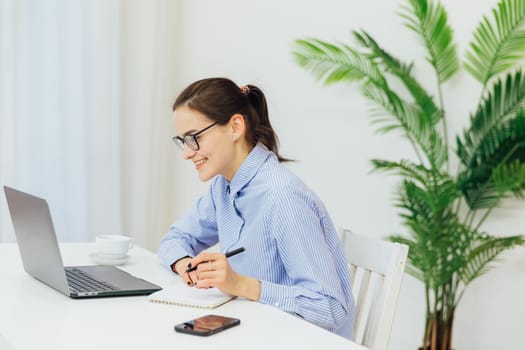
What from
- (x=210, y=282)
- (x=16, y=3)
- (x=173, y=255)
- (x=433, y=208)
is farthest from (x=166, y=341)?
(x=16, y=3)

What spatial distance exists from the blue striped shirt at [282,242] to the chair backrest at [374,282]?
6 centimetres

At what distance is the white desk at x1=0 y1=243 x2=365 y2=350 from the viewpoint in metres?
1.32

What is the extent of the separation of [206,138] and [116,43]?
90.1 inches

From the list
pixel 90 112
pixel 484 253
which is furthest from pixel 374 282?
pixel 90 112

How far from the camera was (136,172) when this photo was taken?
14.0ft

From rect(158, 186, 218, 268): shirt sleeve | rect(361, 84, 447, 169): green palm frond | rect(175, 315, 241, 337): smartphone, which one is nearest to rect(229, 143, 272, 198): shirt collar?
rect(158, 186, 218, 268): shirt sleeve

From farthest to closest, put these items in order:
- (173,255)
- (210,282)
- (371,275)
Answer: (173,255) → (371,275) → (210,282)

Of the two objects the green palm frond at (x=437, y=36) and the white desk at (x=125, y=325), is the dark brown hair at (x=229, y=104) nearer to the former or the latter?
the white desk at (x=125, y=325)

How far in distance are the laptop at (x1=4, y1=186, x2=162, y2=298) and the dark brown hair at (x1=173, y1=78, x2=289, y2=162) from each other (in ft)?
1.56

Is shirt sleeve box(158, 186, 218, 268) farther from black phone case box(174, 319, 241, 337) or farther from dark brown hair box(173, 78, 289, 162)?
black phone case box(174, 319, 241, 337)

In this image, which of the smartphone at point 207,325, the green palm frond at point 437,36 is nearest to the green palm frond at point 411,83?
the green palm frond at point 437,36

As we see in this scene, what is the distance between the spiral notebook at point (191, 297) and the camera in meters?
1.59

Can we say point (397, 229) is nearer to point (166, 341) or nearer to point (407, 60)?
point (407, 60)

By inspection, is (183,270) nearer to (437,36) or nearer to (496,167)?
(496,167)
